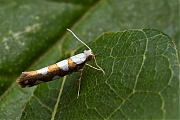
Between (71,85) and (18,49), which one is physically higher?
(18,49)

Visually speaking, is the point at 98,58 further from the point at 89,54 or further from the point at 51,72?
the point at 51,72

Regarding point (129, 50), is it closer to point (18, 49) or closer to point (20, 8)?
point (18, 49)

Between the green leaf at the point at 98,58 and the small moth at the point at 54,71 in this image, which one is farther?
the small moth at the point at 54,71

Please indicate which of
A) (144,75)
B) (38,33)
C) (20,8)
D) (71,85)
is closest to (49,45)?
(38,33)

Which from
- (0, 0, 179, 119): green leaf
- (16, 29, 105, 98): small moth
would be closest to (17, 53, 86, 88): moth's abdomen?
(16, 29, 105, 98): small moth

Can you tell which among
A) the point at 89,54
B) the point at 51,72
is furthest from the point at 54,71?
the point at 89,54

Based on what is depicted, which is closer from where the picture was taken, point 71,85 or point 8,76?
point 71,85

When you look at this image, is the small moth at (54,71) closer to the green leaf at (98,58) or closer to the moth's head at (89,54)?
the moth's head at (89,54)

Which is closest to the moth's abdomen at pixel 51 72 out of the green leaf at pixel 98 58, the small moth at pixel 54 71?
the small moth at pixel 54 71

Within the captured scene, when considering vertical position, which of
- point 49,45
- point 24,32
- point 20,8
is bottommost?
point 49,45
